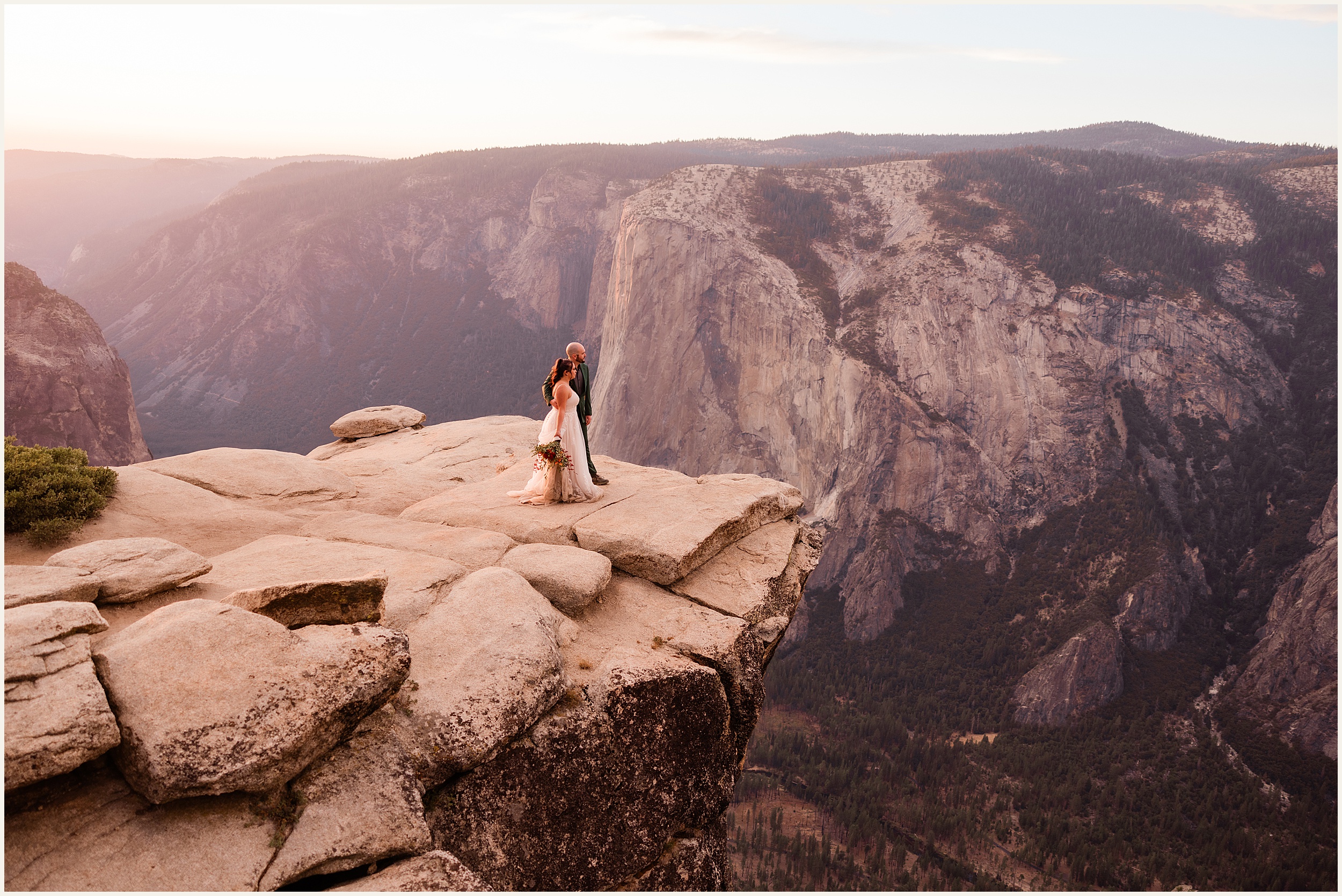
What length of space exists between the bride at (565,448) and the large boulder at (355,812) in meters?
7.88

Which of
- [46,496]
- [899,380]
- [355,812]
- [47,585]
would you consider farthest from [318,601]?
[899,380]

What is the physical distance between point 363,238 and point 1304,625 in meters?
182

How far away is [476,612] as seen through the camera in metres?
10.6

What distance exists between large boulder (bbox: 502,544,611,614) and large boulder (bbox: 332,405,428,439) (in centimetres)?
1679

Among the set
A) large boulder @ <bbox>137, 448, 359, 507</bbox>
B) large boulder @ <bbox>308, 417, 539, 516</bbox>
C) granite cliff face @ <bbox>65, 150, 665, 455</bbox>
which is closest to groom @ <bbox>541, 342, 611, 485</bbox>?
large boulder @ <bbox>308, 417, 539, 516</bbox>

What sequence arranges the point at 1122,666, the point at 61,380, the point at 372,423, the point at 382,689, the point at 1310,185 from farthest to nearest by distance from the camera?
the point at 1310,185, the point at 1122,666, the point at 61,380, the point at 372,423, the point at 382,689

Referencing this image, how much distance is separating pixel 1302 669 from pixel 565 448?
74.9 metres

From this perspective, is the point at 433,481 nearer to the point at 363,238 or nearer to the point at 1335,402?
the point at 1335,402

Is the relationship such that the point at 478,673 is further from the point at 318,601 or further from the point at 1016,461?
the point at 1016,461

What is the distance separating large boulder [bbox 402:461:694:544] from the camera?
14578mm

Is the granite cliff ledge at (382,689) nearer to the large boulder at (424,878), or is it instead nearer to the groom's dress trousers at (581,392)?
the large boulder at (424,878)

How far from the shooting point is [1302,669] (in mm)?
62094

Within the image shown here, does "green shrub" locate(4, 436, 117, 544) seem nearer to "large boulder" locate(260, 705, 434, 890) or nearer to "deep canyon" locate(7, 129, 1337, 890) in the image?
"large boulder" locate(260, 705, 434, 890)

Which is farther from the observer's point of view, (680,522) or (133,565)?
(680,522)
